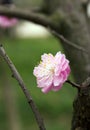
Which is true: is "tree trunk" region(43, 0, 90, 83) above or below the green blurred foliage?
above

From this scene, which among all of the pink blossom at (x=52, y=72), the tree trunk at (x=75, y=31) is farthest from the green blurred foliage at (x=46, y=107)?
the pink blossom at (x=52, y=72)

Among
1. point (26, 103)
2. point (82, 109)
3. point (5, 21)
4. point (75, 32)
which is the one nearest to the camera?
point (82, 109)

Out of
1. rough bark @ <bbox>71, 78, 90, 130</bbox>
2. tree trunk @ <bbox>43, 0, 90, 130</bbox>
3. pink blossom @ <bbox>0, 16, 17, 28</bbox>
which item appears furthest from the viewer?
pink blossom @ <bbox>0, 16, 17, 28</bbox>

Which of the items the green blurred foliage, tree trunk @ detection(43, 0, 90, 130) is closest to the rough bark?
tree trunk @ detection(43, 0, 90, 130)

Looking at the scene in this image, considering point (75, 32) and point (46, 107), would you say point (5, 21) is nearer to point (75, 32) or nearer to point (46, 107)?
point (75, 32)

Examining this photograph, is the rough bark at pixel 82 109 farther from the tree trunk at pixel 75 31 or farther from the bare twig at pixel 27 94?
the tree trunk at pixel 75 31

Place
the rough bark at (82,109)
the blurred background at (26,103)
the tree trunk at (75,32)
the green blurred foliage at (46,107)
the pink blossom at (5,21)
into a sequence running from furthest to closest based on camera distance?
the green blurred foliage at (46,107) < the blurred background at (26,103) < the pink blossom at (5,21) < the tree trunk at (75,32) < the rough bark at (82,109)

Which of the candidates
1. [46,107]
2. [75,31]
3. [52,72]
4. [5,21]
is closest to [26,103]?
[46,107]

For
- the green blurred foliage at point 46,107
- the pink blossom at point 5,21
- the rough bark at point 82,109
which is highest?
the pink blossom at point 5,21

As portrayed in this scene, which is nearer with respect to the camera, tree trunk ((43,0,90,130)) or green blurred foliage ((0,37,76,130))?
tree trunk ((43,0,90,130))

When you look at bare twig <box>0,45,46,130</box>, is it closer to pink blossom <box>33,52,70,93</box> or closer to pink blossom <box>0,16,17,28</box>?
pink blossom <box>33,52,70,93</box>
